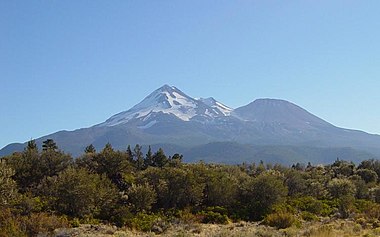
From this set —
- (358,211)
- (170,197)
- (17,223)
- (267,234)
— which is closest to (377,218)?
(358,211)

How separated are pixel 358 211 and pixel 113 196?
13357mm

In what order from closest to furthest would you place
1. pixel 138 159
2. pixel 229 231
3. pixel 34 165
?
pixel 229 231 < pixel 34 165 < pixel 138 159

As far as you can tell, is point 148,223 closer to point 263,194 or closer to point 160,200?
point 160,200

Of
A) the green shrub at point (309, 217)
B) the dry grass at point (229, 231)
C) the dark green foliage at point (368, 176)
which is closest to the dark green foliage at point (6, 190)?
the dry grass at point (229, 231)

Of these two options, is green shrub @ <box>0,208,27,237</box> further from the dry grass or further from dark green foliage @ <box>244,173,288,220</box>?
dark green foliage @ <box>244,173,288,220</box>

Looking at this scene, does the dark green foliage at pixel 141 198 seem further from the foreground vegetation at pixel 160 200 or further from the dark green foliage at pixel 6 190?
the dark green foliage at pixel 6 190

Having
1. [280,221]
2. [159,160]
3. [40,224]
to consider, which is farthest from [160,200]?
[159,160]

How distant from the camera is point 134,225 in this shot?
797 inches

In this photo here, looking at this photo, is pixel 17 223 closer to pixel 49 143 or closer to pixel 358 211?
pixel 358 211

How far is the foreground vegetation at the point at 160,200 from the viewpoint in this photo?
1981 cm

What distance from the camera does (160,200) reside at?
82.4ft

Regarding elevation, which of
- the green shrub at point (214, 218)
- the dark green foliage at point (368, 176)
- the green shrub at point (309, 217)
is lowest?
the green shrub at point (309, 217)

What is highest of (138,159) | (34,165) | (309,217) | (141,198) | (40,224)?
(138,159)

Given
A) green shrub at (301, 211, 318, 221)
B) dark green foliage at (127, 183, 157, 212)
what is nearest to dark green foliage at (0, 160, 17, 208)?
dark green foliage at (127, 183, 157, 212)
